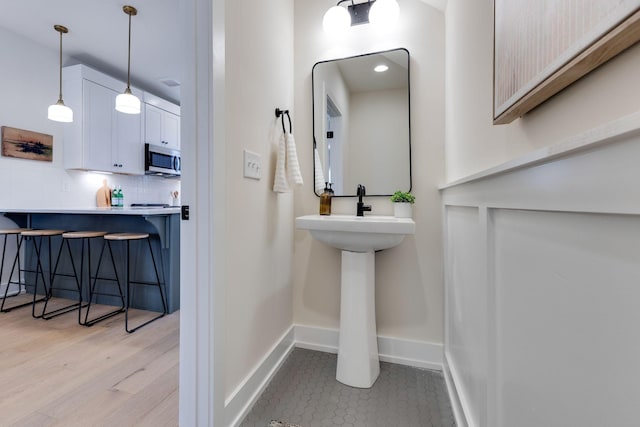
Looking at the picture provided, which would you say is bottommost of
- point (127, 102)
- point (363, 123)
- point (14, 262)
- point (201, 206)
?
point (14, 262)

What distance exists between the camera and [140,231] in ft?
8.28

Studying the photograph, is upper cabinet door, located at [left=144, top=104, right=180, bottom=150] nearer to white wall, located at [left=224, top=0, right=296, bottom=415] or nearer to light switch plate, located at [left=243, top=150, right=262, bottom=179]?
white wall, located at [left=224, top=0, right=296, bottom=415]

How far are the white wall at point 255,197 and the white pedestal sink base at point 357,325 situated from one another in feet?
1.35

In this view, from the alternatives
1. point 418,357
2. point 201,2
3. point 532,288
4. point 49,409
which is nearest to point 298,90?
point 201,2

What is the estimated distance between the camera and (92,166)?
3271 mm

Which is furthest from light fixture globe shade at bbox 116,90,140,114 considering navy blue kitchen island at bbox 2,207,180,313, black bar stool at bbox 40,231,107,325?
black bar stool at bbox 40,231,107,325

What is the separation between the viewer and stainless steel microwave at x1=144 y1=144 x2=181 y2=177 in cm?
396

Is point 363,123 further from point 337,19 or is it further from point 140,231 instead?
point 140,231

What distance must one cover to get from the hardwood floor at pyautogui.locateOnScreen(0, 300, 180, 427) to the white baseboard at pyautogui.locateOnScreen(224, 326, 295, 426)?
290 mm

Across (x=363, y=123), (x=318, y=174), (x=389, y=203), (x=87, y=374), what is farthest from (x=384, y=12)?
(x=87, y=374)

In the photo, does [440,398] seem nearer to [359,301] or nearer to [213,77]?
[359,301]

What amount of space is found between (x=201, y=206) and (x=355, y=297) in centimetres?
95

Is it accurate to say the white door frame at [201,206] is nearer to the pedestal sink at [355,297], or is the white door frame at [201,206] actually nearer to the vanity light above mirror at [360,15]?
the pedestal sink at [355,297]

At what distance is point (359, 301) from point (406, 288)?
0.38m
